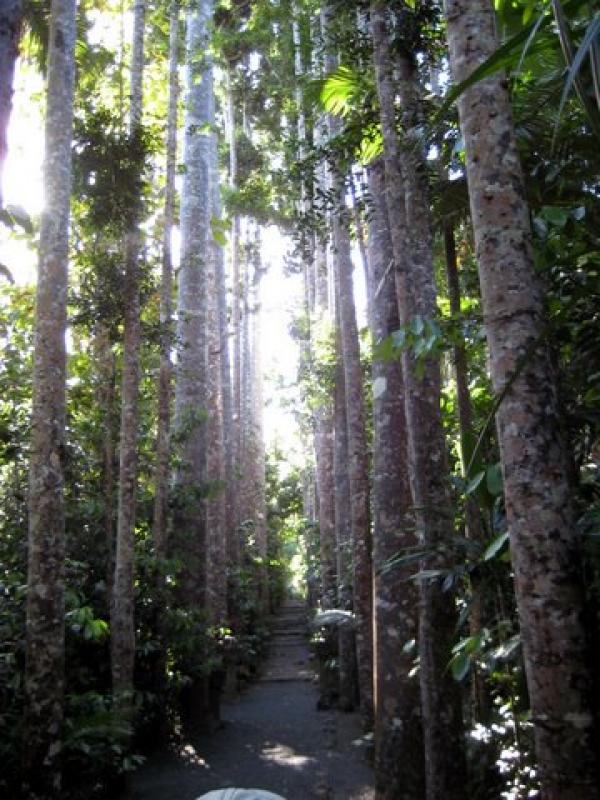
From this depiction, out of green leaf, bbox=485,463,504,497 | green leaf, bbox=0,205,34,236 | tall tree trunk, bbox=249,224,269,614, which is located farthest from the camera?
tall tree trunk, bbox=249,224,269,614

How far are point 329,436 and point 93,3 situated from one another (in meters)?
9.84

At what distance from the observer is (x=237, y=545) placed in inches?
614

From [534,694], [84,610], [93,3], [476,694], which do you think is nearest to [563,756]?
[534,694]

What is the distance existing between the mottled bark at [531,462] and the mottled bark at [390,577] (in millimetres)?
2703

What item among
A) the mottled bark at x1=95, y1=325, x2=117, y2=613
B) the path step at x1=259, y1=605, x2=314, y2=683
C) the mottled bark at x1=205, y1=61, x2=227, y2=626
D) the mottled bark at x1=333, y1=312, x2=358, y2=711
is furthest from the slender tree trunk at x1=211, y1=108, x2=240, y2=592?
the mottled bark at x1=95, y1=325, x2=117, y2=613

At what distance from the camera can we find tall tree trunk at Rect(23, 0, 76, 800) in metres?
5.25

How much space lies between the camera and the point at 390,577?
5789 mm

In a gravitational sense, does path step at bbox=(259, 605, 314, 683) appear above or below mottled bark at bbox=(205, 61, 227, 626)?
below

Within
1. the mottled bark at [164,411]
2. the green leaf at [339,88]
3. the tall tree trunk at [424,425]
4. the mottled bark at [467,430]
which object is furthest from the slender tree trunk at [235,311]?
the tall tree trunk at [424,425]

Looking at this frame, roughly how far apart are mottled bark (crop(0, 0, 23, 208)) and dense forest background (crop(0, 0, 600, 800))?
0.05 ft

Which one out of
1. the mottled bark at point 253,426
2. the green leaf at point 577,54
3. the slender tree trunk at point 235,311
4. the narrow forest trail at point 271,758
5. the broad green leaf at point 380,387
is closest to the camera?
Answer: the green leaf at point 577,54

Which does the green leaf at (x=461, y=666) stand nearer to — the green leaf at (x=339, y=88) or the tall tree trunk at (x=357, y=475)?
the green leaf at (x=339, y=88)

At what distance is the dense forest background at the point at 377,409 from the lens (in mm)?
2361

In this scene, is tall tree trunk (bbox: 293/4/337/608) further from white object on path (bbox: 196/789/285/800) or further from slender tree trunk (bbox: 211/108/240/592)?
white object on path (bbox: 196/789/285/800)
